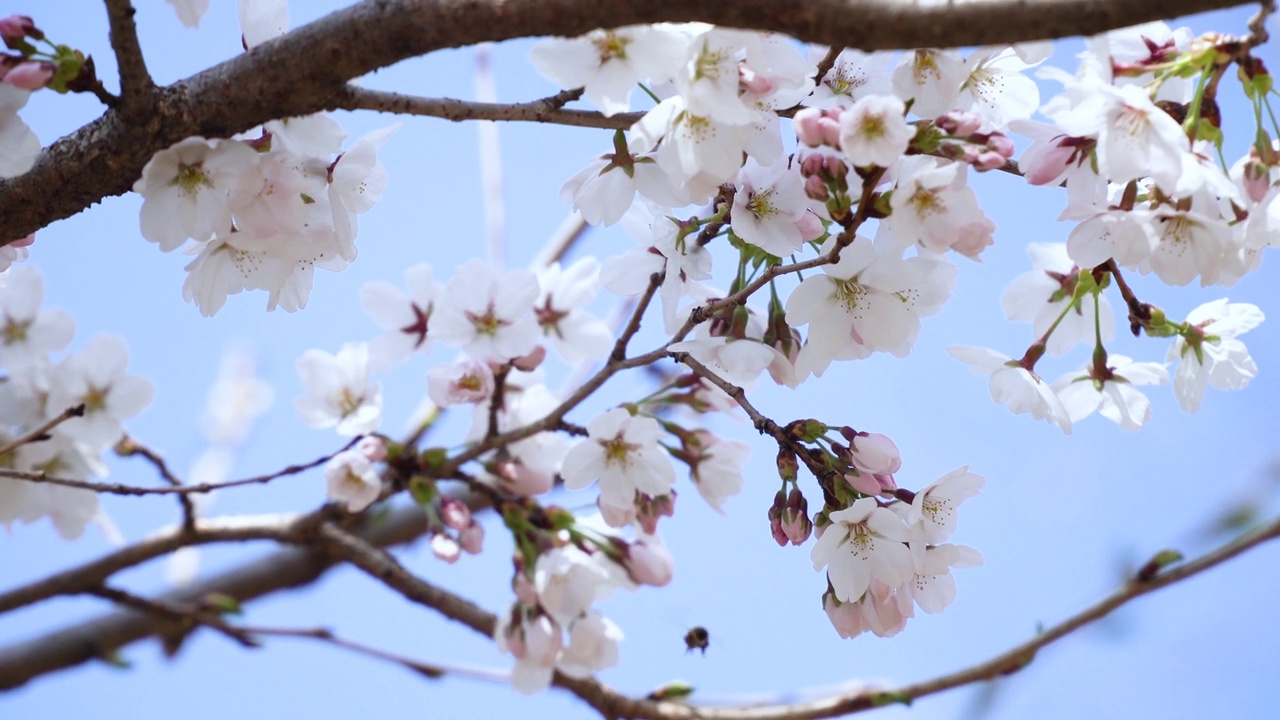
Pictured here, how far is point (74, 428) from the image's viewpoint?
1602 mm

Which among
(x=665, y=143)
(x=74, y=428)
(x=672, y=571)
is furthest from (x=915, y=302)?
(x=74, y=428)

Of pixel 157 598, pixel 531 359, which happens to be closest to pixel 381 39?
pixel 531 359

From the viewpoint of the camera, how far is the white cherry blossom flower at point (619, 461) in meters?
1.13

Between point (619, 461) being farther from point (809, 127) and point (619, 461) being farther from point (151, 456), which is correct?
point (151, 456)

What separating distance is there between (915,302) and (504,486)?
0.71m

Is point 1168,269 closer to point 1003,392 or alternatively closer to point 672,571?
point 1003,392

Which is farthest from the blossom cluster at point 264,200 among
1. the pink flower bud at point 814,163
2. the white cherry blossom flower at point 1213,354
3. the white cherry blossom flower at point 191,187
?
the white cherry blossom flower at point 1213,354

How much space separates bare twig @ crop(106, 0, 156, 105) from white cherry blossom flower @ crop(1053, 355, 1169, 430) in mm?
946

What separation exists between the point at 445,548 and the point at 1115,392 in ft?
2.78

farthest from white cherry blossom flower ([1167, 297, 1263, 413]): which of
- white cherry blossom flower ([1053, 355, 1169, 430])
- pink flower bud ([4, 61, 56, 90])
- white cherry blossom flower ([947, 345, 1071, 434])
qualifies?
pink flower bud ([4, 61, 56, 90])

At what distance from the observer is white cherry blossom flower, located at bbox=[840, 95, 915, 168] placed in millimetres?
722

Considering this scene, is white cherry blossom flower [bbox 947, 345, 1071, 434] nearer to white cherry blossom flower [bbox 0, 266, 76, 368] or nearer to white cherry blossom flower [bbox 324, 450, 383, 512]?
white cherry blossom flower [bbox 324, 450, 383, 512]

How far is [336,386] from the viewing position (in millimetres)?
1526

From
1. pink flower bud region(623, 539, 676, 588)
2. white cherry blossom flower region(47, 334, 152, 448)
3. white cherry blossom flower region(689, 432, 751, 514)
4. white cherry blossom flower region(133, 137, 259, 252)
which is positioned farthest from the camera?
white cherry blossom flower region(47, 334, 152, 448)
